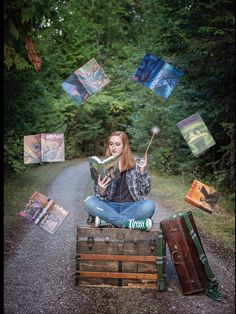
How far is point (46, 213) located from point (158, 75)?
65.3 inches

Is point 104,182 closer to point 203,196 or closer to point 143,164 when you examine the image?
point 143,164

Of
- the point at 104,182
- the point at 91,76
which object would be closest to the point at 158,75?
the point at 91,76

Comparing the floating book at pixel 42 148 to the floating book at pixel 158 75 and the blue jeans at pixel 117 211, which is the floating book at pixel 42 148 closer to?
the blue jeans at pixel 117 211

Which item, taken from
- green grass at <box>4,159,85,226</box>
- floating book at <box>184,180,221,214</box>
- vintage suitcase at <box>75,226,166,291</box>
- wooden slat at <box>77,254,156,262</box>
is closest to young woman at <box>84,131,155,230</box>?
vintage suitcase at <box>75,226,166,291</box>

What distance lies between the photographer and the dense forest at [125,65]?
3.18 meters

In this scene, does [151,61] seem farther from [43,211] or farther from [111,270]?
[111,270]

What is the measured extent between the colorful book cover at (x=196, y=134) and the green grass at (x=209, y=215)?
1.11 metres

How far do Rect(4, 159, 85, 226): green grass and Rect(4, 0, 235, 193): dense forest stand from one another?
321 millimetres

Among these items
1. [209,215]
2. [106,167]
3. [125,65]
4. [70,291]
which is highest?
[125,65]

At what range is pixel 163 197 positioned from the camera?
5.98 metres

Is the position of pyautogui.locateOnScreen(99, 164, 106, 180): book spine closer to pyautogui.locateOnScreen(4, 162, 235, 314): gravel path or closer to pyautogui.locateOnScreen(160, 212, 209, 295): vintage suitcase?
pyautogui.locateOnScreen(160, 212, 209, 295): vintage suitcase

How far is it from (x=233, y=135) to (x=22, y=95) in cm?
279

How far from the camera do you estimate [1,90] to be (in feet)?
8.43

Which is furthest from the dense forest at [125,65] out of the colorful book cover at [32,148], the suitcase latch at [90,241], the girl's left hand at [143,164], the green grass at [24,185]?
the suitcase latch at [90,241]
